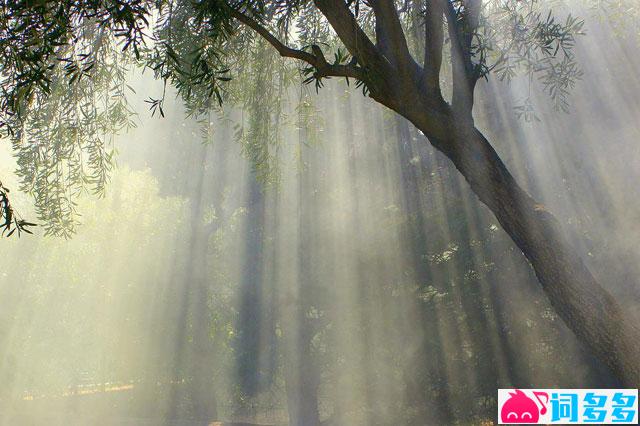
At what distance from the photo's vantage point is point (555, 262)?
5.45 m

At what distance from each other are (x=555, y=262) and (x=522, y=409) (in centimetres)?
538

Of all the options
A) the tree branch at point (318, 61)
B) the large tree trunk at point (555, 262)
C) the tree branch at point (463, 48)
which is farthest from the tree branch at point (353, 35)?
the large tree trunk at point (555, 262)

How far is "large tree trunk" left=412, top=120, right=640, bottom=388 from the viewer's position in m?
5.26

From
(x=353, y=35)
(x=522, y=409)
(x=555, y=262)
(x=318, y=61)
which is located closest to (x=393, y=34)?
(x=353, y=35)

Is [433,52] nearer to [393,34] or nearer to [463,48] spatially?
[393,34]

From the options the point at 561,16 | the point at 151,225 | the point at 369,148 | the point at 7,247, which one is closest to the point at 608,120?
the point at 561,16

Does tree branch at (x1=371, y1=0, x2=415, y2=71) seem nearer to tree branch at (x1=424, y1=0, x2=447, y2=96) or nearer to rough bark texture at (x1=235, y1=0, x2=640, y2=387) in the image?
rough bark texture at (x1=235, y1=0, x2=640, y2=387)

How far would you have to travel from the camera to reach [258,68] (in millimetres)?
9039

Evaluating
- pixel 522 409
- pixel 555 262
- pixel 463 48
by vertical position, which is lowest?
pixel 522 409

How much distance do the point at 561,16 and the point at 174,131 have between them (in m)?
14.2

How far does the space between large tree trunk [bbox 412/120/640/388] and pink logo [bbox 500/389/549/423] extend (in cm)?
409

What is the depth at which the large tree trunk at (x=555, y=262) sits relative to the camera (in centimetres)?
526

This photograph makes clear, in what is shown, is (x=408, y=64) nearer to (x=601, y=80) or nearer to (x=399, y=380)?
(x=601, y=80)

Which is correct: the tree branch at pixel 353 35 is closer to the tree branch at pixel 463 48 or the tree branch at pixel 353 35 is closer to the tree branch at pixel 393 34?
the tree branch at pixel 393 34
